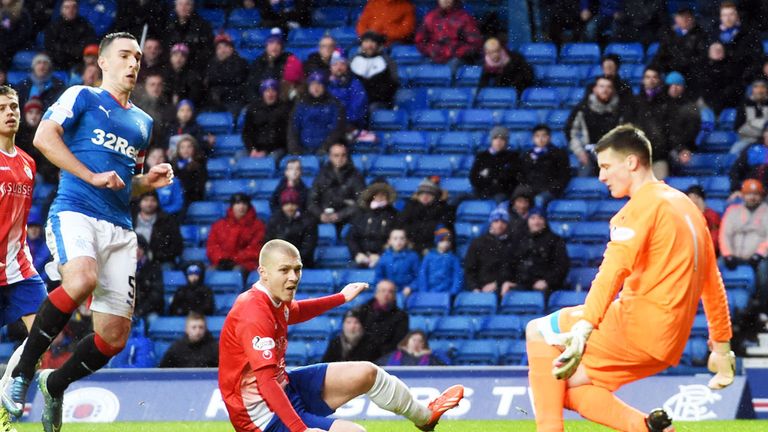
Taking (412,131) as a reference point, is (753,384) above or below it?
below

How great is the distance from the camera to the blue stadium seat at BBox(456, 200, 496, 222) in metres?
14.8

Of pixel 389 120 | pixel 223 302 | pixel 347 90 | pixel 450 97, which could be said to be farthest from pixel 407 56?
pixel 223 302

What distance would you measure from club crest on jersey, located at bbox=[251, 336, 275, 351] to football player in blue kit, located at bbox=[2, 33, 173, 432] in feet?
4.33

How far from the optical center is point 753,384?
36.4 feet

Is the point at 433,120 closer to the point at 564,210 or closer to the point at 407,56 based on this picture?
the point at 407,56

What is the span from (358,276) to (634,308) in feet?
26.1

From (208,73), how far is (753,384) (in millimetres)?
8083

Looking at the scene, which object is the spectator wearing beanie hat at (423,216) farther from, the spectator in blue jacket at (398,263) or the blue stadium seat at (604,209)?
the blue stadium seat at (604,209)

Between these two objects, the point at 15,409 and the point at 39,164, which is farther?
the point at 39,164

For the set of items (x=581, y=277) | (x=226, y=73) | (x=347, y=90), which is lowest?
(x=581, y=277)

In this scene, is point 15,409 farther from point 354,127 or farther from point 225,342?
point 354,127

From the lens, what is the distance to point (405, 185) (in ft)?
50.2

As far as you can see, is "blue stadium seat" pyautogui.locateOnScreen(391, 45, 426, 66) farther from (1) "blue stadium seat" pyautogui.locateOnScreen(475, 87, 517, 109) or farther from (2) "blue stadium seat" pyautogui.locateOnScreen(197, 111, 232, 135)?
(2) "blue stadium seat" pyautogui.locateOnScreen(197, 111, 232, 135)

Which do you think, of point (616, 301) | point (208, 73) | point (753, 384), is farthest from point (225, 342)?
point (208, 73)
